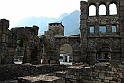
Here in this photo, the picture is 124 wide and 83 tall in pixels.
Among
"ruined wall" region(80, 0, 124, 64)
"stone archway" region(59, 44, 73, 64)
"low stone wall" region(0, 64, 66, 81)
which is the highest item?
"ruined wall" region(80, 0, 124, 64)

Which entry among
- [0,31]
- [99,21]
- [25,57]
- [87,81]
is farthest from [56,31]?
[87,81]

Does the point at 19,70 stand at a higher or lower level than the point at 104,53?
lower

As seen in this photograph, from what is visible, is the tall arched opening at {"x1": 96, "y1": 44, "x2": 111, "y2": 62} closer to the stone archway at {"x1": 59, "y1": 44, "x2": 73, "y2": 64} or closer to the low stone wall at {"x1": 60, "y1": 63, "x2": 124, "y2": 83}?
the stone archway at {"x1": 59, "y1": 44, "x2": 73, "y2": 64}

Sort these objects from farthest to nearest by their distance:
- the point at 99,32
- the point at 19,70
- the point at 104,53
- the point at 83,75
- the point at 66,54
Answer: the point at 66,54
the point at 104,53
the point at 99,32
the point at 19,70
the point at 83,75

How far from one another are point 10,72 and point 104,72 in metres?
6.56

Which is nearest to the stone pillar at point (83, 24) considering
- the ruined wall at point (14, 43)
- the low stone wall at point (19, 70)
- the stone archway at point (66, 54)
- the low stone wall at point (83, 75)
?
the ruined wall at point (14, 43)

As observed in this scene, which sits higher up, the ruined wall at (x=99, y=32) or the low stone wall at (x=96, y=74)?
the ruined wall at (x=99, y=32)

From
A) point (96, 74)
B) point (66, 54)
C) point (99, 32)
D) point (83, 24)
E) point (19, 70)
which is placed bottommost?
point (19, 70)

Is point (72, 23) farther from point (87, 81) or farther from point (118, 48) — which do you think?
point (87, 81)

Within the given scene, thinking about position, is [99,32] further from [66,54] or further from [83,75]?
[66,54]

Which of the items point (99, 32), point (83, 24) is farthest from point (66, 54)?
point (99, 32)

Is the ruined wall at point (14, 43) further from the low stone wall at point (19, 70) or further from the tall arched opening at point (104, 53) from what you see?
the tall arched opening at point (104, 53)

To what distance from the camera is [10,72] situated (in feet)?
36.6

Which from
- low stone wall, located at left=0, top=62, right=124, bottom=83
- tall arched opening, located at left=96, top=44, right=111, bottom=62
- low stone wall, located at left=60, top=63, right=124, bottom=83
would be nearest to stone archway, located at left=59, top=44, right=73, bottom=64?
tall arched opening, located at left=96, top=44, right=111, bottom=62
